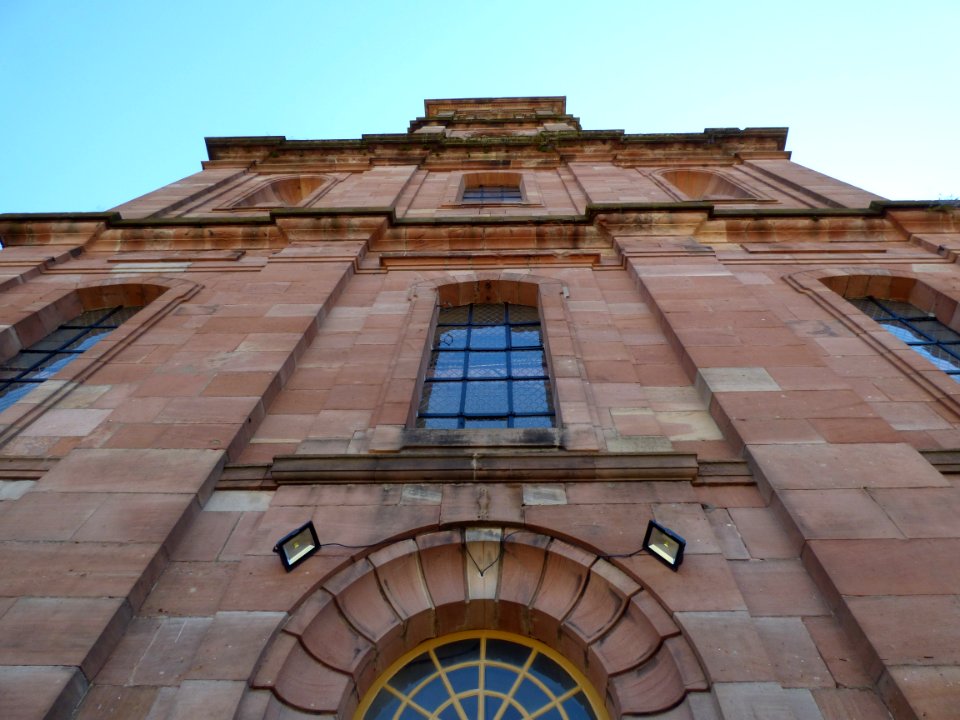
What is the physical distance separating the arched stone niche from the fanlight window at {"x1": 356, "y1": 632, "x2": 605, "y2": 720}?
0.09 m

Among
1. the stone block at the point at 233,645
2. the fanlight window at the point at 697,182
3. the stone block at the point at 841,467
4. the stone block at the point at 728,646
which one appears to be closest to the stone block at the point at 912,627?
the stone block at the point at 728,646

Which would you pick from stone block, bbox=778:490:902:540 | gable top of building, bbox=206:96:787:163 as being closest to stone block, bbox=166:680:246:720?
stone block, bbox=778:490:902:540

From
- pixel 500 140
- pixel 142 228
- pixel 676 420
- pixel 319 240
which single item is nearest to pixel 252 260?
pixel 319 240

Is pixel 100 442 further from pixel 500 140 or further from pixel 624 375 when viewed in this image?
pixel 500 140

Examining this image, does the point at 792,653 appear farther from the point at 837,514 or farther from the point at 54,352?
the point at 54,352

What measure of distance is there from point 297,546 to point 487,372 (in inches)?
154

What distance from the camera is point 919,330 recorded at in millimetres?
8859

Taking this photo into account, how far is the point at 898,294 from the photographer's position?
31.7 feet

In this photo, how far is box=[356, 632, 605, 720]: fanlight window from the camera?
4.21m

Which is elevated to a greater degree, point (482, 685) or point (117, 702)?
point (117, 702)

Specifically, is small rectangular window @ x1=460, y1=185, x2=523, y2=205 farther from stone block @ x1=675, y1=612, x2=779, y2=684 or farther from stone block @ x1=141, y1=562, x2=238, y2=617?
stone block @ x1=675, y1=612, x2=779, y2=684

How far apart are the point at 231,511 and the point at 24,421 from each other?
2.96 m

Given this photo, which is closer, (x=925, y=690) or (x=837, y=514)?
(x=925, y=690)

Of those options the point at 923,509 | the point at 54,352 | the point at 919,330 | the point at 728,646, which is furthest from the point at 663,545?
the point at 54,352
